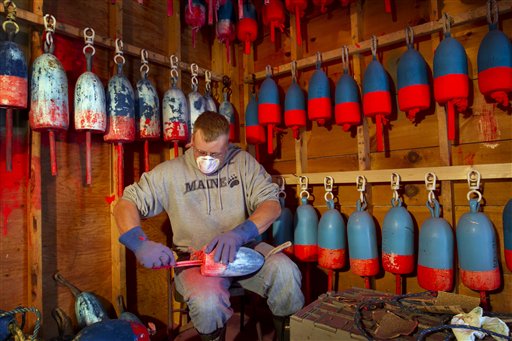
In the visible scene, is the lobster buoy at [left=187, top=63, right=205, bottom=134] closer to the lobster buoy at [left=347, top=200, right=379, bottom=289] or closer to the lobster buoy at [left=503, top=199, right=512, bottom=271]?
the lobster buoy at [left=347, top=200, right=379, bottom=289]

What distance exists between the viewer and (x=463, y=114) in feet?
5.74

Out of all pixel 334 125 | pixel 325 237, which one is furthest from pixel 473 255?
pixel 334 125

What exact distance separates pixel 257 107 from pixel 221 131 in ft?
2.62

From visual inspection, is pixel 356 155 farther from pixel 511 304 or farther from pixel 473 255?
pixel 511 304

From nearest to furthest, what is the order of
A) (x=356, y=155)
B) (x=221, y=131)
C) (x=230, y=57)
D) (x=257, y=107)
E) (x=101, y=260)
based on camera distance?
1. (x=221, y=131)
2. (x=101, y=260)
3. (x=356, y=155)
4. (x=257, y=107)
5. (x=230, y=57)

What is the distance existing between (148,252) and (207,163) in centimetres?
46

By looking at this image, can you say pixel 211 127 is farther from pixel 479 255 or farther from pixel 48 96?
pixel 479 255

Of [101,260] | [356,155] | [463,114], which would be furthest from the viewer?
[356,155]

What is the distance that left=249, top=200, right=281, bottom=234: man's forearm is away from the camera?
4.96 ft

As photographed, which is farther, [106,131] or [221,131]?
[106,131]

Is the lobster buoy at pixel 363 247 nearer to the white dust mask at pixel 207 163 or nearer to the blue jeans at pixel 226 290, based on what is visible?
the blue jeans at pixel 226 290

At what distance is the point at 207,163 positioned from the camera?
5.11 feet

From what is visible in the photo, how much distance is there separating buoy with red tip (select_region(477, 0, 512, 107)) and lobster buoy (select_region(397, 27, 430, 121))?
0.23 metres

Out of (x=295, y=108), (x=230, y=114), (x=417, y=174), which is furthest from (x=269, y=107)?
(x=417, y=174)
